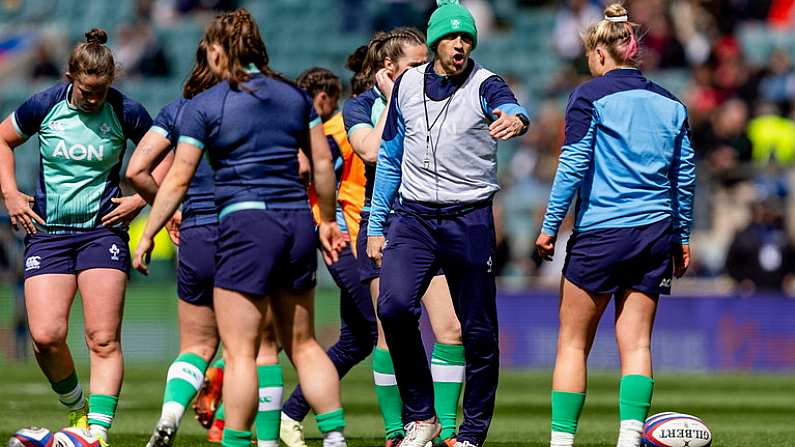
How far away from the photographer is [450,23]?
8.45m

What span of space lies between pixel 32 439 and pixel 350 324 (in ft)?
9.77

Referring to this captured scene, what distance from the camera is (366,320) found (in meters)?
10.5

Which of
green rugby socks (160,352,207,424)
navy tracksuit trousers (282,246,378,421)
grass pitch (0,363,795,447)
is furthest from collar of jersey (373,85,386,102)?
grass pitch (0,363,795,447)

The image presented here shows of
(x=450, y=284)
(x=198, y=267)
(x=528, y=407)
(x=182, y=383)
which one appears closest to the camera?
(x=182, y=383)

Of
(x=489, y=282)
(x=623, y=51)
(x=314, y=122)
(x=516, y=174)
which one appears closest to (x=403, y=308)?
(x=489, y=282)

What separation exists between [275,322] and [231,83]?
1.27 meters

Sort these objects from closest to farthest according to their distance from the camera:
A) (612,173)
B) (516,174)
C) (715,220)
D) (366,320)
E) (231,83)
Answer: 1. (231,83)
2. (612,173)
3. (366,320)
4. (715,220)
5. (516,174)

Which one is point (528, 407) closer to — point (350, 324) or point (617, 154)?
point (350, 324)

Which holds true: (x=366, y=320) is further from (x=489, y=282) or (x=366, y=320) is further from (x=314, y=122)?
(x=314, y=122)

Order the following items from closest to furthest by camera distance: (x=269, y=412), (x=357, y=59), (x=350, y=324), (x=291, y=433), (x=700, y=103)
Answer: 1. (x=269, y=412)
2. (x=291, y=433)
3. (x=357, y=59)
4. (x=350, y=324)
5. (x=700, y=103)

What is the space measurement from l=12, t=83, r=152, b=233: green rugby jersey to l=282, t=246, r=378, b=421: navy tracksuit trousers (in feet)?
5.15

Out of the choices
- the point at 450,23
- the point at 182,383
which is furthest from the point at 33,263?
the point at 450,23

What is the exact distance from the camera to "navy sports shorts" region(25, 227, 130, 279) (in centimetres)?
933

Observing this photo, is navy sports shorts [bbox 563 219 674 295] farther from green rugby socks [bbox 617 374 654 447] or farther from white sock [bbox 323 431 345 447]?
white sock [bbox 323 431 345 447]
